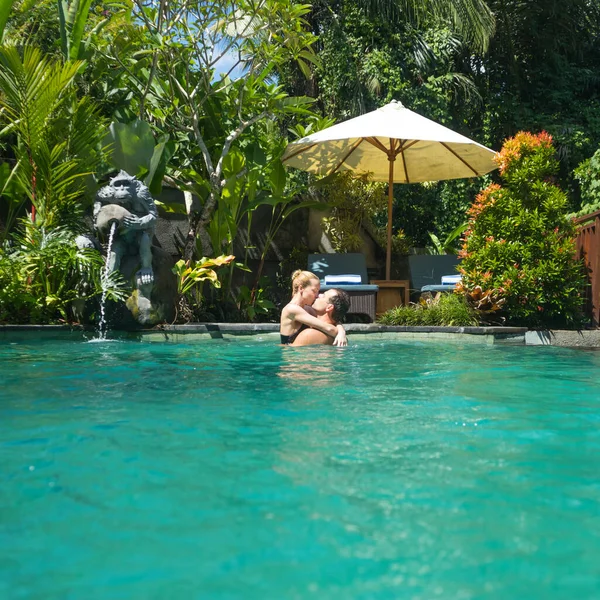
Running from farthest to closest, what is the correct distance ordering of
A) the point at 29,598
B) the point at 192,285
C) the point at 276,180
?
the point at 276,180
the point at 192,285
the point at 29,598

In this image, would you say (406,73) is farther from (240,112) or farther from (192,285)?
(192,285)

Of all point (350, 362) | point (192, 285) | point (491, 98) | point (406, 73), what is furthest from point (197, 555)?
point (491, 98)

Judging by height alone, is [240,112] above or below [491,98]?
below

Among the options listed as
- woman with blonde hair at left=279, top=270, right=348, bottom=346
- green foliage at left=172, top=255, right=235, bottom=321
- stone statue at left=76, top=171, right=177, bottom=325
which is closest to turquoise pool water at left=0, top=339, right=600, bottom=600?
woman with blonde hair at left=279, top=270, right=348, bottom=346

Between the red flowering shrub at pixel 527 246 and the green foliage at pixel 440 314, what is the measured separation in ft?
0.81

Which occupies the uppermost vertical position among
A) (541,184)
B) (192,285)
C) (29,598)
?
(541,184)

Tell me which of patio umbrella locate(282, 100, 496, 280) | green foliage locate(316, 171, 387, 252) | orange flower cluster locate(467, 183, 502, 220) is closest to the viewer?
orange flower cluster locate(467, 183, 502, 220)

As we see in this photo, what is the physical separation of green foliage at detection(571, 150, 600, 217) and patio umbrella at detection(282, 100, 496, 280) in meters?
1.48

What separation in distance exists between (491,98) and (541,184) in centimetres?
923

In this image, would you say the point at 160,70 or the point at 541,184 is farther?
the point at 160,70

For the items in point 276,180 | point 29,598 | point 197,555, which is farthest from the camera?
point 276,180

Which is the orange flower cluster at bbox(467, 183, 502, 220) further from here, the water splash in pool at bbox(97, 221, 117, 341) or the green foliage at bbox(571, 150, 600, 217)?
the water splash in pool at bbox(97, 221, 117, 341)

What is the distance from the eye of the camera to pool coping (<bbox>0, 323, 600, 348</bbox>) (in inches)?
347

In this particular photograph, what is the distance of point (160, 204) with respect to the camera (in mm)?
11133
